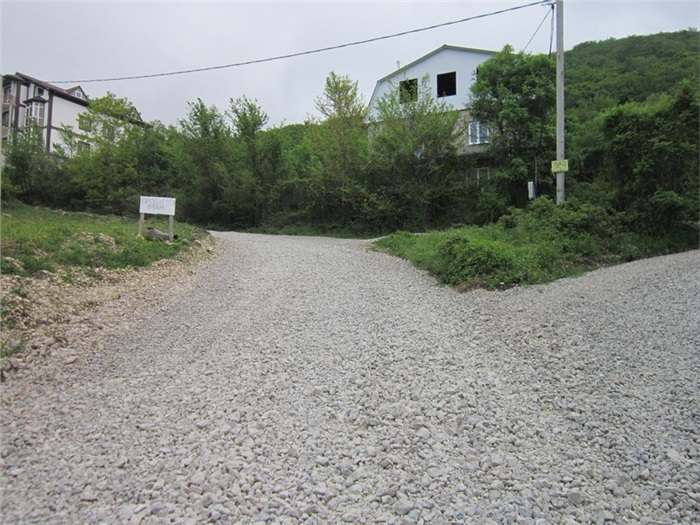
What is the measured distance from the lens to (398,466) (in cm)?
303

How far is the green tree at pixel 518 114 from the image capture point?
1689 cm

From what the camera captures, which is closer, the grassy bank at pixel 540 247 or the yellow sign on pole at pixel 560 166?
the grassy bank at pixel 540 247

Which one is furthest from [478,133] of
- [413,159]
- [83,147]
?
[83,147]

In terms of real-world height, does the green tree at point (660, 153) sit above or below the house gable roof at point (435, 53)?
below

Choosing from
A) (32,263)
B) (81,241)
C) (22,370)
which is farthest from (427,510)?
(81,241)

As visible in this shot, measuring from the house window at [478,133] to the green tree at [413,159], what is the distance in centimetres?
108

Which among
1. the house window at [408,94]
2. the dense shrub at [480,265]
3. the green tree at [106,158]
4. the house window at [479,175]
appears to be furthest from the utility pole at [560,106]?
the green tree at [106,158]

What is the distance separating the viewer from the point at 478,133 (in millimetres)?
19891

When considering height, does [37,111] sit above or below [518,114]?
above

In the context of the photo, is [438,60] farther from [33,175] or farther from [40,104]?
[40,104]

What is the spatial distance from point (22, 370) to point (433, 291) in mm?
5730

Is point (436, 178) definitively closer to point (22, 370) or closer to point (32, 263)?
point (32, 263)

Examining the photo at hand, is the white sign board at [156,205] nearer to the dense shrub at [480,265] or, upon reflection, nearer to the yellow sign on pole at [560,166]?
the dense shrub at [480,265]

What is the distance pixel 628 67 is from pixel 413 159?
18.7 m
